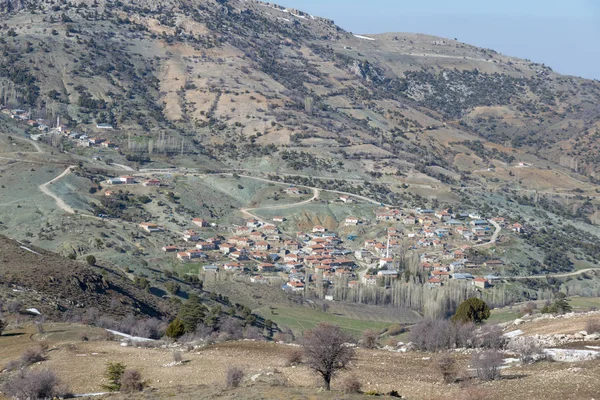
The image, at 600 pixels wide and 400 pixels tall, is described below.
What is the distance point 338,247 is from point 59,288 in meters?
65.3

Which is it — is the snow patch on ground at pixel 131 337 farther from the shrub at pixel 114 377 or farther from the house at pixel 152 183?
the house at pixel 152 183

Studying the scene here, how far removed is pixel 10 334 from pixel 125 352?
→ 293 inches

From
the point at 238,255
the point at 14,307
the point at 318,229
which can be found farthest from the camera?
the point at 318,229

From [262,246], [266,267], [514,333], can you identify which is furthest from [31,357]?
[262,246]

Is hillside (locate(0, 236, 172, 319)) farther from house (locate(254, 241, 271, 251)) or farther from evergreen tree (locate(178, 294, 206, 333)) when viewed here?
house (locate(254, 241, 271, 251))

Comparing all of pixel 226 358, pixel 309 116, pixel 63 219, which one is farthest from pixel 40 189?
pixel 226 358

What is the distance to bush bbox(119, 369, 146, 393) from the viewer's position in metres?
29.8

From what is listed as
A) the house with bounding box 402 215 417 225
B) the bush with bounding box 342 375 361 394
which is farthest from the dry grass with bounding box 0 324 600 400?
the house with bounding box 402 215 417 225

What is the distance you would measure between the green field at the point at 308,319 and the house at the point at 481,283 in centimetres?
2013

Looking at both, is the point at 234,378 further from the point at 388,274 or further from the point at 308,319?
the point at 388,274

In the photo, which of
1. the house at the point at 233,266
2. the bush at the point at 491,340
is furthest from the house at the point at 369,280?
the bush at the point at 491,340

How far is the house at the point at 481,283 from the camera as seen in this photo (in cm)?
10238

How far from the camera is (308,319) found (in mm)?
83062

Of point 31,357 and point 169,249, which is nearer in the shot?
point 31,357
